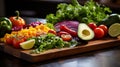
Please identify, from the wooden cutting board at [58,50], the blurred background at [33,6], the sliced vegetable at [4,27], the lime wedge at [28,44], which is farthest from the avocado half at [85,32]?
the blurred background at [33,6]

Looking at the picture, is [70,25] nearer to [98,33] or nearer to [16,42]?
[98,33]

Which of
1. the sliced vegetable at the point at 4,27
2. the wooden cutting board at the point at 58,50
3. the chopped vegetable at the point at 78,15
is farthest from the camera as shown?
the chopped vegetable at the point at 78,15

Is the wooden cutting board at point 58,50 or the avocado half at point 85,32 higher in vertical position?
the avocado half at point 85,32

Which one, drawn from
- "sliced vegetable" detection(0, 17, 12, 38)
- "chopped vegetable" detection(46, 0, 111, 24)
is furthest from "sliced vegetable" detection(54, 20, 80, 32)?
"sliced vegetable" detection(0, 17, 12, 38)

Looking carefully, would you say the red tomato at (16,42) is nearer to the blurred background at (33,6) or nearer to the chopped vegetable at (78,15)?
the chopped vegetable at (78,15)

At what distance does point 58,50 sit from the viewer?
1635 millimetres

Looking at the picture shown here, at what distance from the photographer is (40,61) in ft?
5.12

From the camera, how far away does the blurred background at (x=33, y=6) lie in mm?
3824

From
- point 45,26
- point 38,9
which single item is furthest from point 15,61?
point 38,9

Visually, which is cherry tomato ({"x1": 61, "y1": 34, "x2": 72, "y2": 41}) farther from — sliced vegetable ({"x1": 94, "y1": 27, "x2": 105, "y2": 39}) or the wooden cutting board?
sliced vegetable ({"x1": 94, "y1": 27, "x2": 105, "y2": 39})

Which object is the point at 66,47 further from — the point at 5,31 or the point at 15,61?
the point at 5,31

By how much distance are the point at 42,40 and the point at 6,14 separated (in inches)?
111

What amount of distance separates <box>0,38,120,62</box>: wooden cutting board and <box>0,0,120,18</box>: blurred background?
5.65 ft

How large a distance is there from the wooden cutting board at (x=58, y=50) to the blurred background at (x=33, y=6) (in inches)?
67.8
